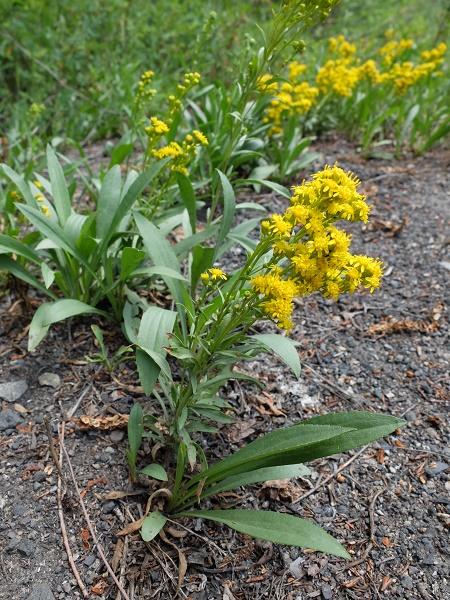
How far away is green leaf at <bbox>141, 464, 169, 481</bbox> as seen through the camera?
5.94ft

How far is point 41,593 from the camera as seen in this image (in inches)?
63.8

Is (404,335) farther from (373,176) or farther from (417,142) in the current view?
(417,142)

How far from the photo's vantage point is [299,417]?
2.30 m

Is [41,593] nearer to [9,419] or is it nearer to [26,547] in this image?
[26,547]

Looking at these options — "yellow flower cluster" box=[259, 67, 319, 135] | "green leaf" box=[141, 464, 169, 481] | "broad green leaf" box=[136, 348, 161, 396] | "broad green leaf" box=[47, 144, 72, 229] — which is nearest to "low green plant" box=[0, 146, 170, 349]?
"broad green leaf" box=[47, 144, 72, 229]

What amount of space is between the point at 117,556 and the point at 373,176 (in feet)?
10.4

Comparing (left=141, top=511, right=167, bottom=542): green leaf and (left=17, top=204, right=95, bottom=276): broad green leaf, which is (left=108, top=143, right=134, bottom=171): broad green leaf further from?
(left=141, top=511, right=167, bottom=542): green leaf

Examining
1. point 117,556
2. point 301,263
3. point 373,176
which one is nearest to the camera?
point 301,263

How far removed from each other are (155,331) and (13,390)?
A: 72 cm

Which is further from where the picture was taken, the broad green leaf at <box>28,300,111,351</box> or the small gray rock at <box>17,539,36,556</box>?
the broad green leaf at <box>28,300,111,351</box>

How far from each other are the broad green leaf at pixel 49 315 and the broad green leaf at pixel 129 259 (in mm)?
220

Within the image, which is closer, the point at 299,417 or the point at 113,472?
the point at 113,472

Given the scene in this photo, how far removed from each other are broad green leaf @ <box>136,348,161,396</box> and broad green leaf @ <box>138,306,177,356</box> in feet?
0.13

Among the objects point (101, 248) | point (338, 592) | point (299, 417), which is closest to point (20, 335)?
point (101, 248)
